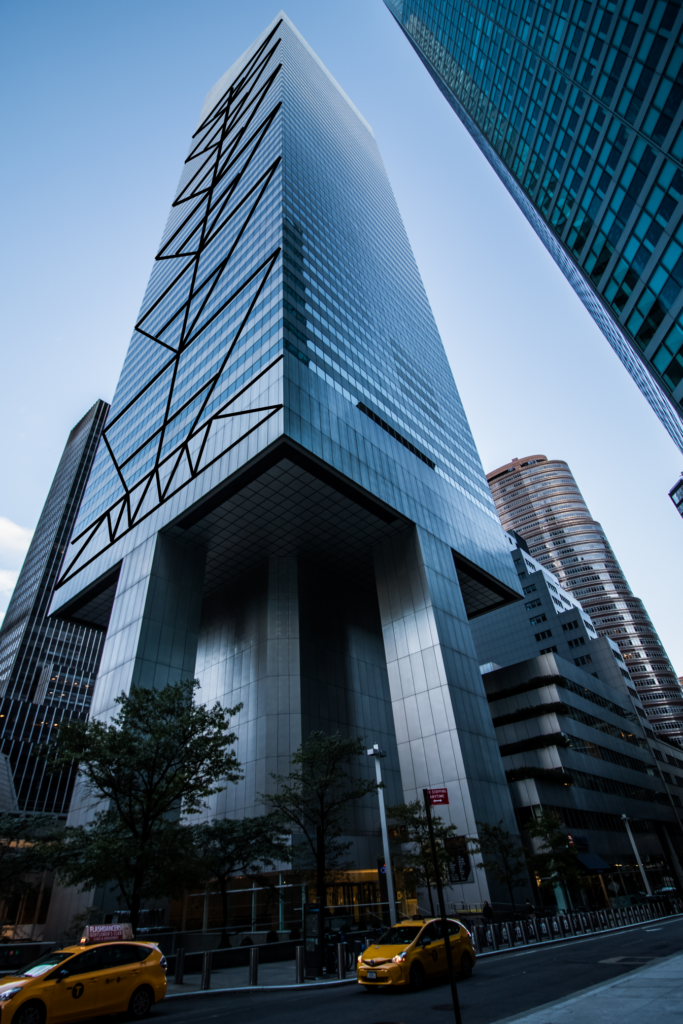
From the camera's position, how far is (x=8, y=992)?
10.1m

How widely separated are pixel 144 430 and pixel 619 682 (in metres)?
73.7

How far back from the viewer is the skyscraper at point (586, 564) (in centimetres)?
13112

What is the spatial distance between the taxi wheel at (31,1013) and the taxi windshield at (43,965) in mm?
433

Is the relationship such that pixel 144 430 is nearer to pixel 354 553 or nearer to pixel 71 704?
pixel 354 553

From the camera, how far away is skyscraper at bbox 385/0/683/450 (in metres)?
26.2

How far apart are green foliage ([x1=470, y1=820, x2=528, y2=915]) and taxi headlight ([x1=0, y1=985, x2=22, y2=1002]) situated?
24.7m

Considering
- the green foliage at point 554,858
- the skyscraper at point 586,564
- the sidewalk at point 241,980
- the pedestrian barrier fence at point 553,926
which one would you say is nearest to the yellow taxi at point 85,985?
the sidewalk at point 241,980

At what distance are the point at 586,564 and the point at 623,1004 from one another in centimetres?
15240

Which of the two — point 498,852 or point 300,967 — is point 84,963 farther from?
→ point 498,852

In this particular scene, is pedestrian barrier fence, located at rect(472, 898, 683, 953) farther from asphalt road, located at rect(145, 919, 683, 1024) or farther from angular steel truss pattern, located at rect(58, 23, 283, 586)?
angular steel truss pattern, located at rect(58, 23, 283, 586)

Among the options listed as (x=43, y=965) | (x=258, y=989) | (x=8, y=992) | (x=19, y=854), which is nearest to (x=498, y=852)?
(x=258, y=989)

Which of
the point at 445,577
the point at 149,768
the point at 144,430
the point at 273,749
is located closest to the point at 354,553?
the point at 445,577

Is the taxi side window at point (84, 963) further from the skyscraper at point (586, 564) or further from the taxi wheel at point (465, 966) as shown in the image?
the skyscraper at point (586, 564)

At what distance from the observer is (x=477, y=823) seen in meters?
32.1
